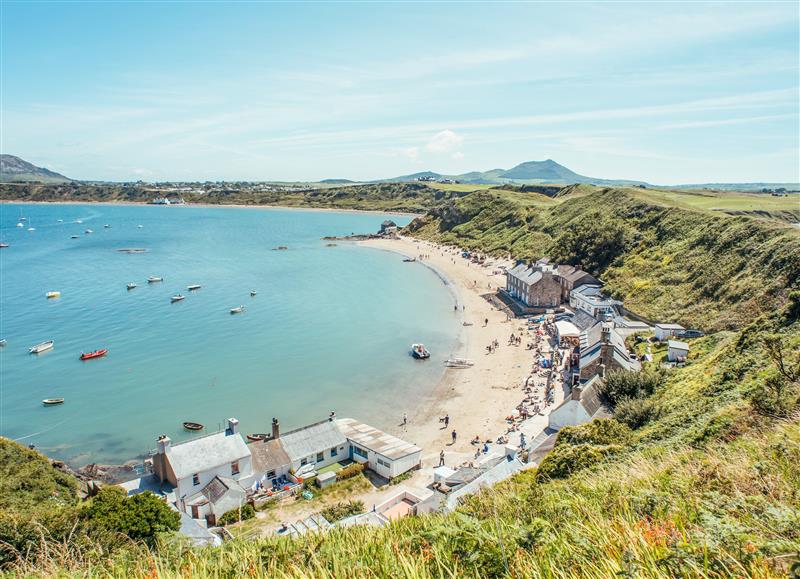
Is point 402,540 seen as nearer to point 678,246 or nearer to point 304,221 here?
point 678,246

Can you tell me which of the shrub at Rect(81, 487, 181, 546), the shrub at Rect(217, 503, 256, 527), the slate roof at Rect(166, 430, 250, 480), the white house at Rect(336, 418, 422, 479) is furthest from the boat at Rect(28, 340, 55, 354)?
the shrub at Rect(81, 487, 181, 546)

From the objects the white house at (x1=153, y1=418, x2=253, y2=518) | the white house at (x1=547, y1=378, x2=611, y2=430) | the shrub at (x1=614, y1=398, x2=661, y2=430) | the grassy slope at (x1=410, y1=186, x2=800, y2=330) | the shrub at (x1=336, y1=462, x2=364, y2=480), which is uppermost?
the grassy slope at (x1=410, y1=186, x2=800, y2=330)

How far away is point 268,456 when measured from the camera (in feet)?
89.4

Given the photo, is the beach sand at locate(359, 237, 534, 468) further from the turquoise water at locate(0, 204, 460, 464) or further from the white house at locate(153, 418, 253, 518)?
the white house at locate(153, 418, 253, 518)

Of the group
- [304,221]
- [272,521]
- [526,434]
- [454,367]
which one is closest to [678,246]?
[454,367]

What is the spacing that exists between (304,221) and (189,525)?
173 meters

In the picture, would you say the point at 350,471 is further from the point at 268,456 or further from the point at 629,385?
the point at 629,385

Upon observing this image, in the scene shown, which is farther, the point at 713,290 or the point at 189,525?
the point at 713,290

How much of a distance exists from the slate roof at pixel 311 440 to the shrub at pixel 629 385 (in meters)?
16.9

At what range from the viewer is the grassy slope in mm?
43250

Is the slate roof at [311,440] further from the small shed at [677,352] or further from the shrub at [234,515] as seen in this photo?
the small shed at [677,352]

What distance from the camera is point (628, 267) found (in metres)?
63.2

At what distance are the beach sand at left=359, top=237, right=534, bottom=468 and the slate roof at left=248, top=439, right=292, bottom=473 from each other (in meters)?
8.59

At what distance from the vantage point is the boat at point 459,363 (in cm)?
4494
